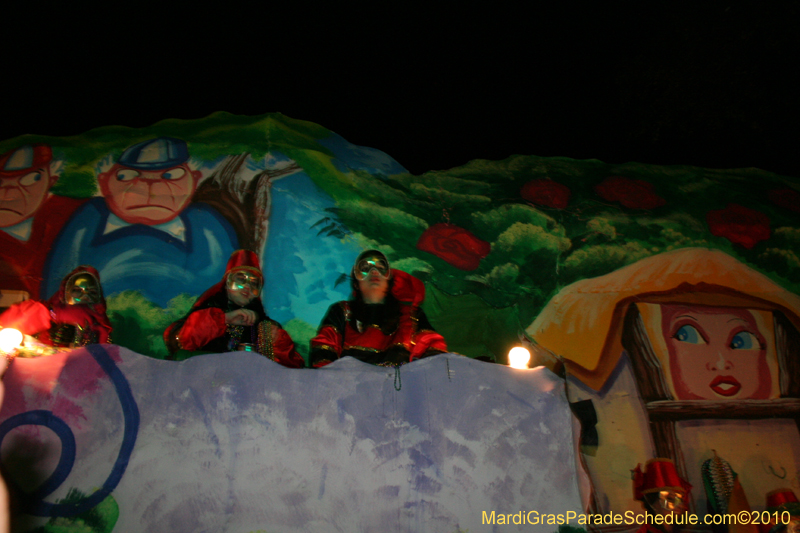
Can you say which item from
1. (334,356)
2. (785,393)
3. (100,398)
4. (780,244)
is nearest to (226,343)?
(334,356)

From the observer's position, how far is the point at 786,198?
19.0 ft

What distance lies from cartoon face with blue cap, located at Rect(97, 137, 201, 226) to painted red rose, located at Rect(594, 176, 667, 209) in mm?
3973

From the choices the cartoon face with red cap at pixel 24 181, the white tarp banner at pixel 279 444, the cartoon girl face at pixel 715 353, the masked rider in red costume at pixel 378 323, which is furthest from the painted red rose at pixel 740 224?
the cartoon face with red cap at pixel 24 181

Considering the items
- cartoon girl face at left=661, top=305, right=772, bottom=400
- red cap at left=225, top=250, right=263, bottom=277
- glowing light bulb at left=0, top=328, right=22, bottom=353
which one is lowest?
glowing light bulb at left=0, top=328, right=22, bottom=353

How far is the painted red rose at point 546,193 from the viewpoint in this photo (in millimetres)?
5402

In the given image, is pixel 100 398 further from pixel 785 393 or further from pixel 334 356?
pixel 785 393

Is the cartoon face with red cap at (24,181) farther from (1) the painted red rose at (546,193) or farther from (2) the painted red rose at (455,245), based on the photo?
(1) the painted red rose at (546,193)

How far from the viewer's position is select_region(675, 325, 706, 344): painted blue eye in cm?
479

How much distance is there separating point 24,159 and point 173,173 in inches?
53.3

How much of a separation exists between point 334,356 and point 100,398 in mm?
1456

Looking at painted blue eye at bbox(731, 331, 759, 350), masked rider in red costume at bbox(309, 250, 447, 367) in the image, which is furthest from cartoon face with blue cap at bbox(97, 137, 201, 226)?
painted blue eye at bbox(731, 331, 759, 350)

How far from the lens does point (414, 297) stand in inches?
171

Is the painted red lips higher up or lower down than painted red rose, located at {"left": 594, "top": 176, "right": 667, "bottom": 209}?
lower down

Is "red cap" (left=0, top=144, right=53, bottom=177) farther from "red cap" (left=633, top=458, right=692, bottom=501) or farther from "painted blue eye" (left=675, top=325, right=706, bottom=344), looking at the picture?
"painted blue eye" (left=675, top=325, right=706, bottom=344)
